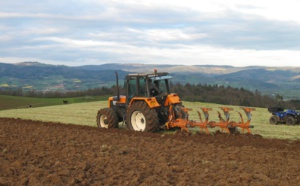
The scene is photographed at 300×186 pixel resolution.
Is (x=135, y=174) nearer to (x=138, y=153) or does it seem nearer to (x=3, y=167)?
(x=138, y=153)

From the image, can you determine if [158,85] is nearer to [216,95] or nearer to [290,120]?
[290,120]

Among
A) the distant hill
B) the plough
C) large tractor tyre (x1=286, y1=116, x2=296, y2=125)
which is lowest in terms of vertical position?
large tractor tyre (x1=286, y1=116, x2=296, y2=125)

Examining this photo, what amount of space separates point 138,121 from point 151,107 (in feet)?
4.04

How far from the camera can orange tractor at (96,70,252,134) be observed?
13695 millimetres

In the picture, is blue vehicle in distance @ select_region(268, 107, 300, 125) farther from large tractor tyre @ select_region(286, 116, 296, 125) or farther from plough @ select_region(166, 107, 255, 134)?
plough @ select_region(166, 107, 255, 134)

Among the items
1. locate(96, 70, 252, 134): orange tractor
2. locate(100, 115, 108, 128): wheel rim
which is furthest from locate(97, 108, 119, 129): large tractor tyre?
locate(100, 115, 108, 128): wheel rim

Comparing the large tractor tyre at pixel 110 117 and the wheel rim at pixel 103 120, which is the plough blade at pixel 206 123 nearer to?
the large tractor tyre at pixel 110 117

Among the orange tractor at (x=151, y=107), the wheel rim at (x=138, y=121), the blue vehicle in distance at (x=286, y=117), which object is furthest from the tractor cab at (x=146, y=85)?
the blue vehicle in distance at (x=286, y=117)

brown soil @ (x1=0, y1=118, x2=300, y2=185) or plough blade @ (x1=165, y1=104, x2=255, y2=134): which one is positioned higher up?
plough blade @ (x1=165, y1=104, x2=255, y2=134)

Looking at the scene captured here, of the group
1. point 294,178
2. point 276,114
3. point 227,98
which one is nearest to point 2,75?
point 227,98

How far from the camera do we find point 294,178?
7.27 metres

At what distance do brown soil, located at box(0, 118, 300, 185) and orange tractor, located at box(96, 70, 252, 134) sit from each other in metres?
0.60

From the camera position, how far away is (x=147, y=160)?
9008 millimetres

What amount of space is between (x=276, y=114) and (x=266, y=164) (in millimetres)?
11523
